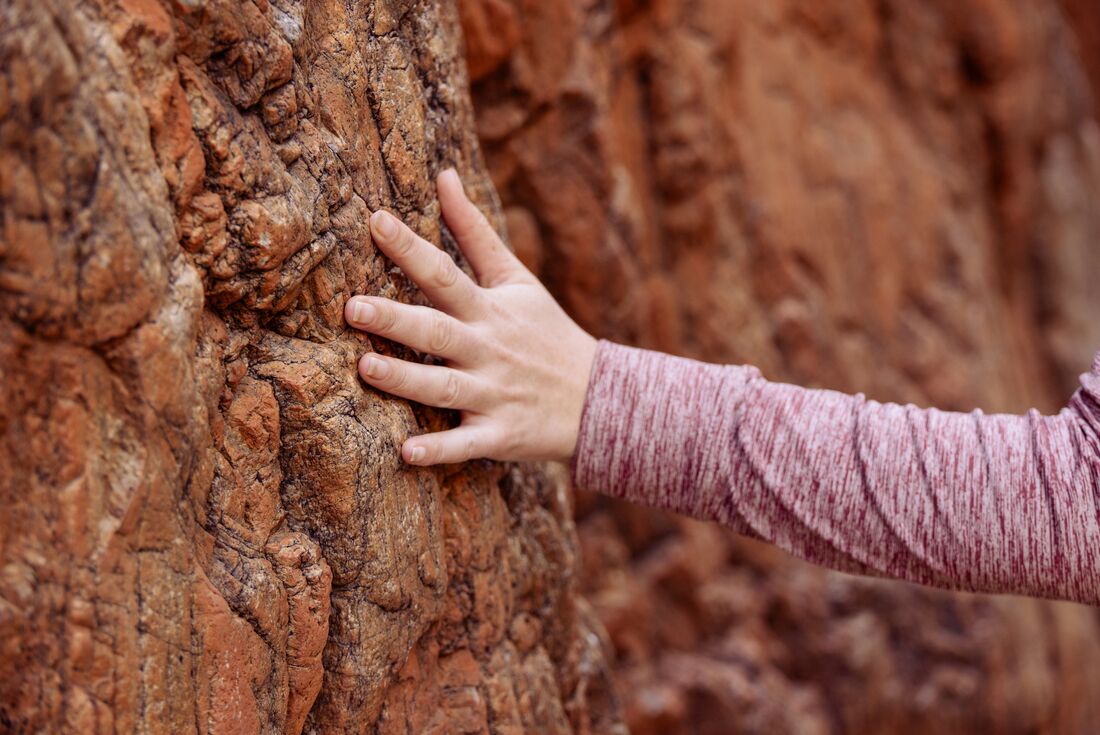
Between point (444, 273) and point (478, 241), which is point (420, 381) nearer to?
point (444, 273)

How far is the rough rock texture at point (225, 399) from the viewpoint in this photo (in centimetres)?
79

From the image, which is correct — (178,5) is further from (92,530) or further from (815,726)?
(815,726)

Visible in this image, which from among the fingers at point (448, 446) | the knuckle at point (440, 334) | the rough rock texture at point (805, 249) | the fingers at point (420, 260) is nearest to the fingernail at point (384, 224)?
the fingers at point (420, 260)

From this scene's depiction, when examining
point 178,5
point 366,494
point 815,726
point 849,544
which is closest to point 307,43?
point 178,5

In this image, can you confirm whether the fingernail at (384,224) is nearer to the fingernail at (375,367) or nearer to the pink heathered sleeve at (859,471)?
the fingernail at (375,367)

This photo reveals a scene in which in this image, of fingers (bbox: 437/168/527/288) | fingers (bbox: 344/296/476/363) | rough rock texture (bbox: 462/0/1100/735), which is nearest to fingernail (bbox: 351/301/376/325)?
fingers (bbox: 344/296/476/363)

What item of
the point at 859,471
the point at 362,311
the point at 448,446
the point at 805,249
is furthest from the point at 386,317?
the point at 805,249

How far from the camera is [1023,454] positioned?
3.91 ft

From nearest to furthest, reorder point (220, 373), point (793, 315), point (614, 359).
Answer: point (220, 373) < point (614, 359) < point (793, 315)

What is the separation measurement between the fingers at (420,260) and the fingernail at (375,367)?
0.38 feet

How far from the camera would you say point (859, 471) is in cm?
124

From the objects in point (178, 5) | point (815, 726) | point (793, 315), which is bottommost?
point (815, 726)

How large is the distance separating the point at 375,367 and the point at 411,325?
6 cm

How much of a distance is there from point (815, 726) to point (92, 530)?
8.18 feet
